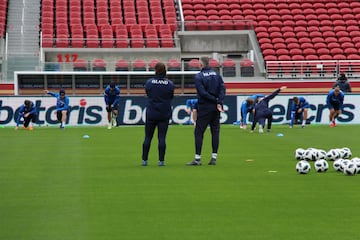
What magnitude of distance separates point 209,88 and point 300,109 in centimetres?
1896

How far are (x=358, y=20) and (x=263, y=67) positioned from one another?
33.0 ft

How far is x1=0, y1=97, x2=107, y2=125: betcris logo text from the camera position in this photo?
119ft

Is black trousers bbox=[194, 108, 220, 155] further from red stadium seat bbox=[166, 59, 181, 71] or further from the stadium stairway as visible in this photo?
the stadium stairway

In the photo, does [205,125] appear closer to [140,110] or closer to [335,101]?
[335,101]

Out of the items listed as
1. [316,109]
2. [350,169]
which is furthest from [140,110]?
[350,169]

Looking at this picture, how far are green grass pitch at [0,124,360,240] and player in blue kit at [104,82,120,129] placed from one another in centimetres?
1313

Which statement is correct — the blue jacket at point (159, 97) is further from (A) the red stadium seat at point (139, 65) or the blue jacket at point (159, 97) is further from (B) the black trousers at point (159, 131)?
(A) the red stadium seat at point (139, 65)

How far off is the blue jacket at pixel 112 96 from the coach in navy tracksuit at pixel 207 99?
1753cm

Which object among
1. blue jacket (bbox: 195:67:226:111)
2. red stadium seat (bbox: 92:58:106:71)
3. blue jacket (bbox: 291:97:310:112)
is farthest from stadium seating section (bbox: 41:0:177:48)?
blue jacket (bbox: 195:67:226:111)

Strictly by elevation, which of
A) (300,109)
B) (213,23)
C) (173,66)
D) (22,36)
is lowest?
(300,109)

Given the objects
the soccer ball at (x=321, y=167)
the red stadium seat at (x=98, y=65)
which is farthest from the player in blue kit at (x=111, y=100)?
the soccer ball at (x=321, y=167)

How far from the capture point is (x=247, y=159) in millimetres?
18281

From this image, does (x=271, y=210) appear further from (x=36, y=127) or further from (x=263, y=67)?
(x=263, y=67)

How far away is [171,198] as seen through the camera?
11.7m
